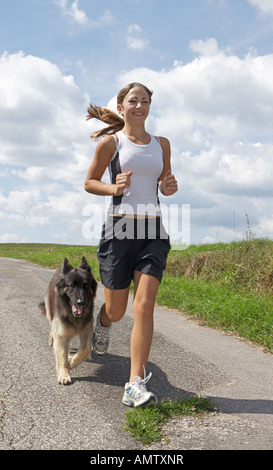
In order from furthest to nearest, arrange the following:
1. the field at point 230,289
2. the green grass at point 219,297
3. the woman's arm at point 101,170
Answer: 1. the field at point 230,289
2. the woman's arm at point 101,170
3. the green grass at point 219,297

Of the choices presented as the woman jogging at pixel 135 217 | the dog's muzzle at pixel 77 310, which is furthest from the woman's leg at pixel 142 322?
the dog's muzzle at pixel 77 310

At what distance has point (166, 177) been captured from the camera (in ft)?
13.1

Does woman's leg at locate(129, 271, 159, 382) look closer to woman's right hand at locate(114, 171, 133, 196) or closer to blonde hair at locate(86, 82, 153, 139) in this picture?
woman's right hand at locate(114, 171, 133, 196)

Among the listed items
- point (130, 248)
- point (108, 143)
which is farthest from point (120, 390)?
point (108, 143)

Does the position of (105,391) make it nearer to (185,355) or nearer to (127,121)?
(185,355)

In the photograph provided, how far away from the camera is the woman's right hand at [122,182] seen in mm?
3645

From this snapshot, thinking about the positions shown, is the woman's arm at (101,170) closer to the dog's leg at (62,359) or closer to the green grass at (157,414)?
the dog's leg at (62,359)

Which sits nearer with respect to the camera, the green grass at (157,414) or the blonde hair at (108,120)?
the green grass at (157,414)

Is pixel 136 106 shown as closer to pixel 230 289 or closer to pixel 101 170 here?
pixel 101 170

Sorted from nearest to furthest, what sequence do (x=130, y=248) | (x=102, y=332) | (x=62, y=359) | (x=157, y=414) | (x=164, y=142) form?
(x=157, y=414), (x=130, y=248), (x=164, y=142), (x=62, y=359), (x=102, y=332)

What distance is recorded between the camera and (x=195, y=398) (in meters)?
3.61

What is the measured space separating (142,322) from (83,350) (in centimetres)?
105

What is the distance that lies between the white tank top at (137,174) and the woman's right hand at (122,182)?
0.19 m
